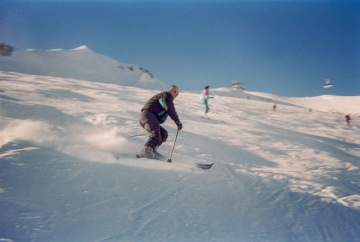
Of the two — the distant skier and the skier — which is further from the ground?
the distant skier

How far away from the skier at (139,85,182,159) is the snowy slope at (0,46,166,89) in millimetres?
42874

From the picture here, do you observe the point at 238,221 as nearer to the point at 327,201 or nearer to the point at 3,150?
the point at 327,201

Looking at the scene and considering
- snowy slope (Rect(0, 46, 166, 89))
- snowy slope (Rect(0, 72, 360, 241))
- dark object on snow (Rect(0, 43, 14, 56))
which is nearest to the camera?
snowy slope (Rect(0, 72, 360, 241))

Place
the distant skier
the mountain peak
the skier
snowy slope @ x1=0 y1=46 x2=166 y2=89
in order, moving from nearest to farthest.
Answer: the skier < the distant skier < snowy slope @ x1=0 y1=46 x2=166 y2=89 < the mountain peak

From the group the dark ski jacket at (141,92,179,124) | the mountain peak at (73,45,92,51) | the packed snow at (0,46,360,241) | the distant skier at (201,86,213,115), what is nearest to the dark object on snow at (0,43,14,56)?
the mountain peak at (73,45,92,51)

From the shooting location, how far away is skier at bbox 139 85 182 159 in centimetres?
471

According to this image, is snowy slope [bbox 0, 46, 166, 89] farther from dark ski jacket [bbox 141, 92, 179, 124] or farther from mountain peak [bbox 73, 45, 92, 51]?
dark ski jacket [bbox 141, 92, 179, 124]

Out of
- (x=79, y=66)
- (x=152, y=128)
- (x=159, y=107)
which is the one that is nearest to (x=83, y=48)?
(x=79, y=66)

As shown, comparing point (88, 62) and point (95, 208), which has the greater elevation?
point (88, 62)

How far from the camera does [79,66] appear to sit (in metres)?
53.1

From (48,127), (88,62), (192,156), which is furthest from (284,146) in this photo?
(88,62)

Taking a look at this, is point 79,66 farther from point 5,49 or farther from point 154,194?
point 154,194

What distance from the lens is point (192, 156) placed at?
570 centimetres

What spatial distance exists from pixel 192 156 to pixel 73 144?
267 cm
